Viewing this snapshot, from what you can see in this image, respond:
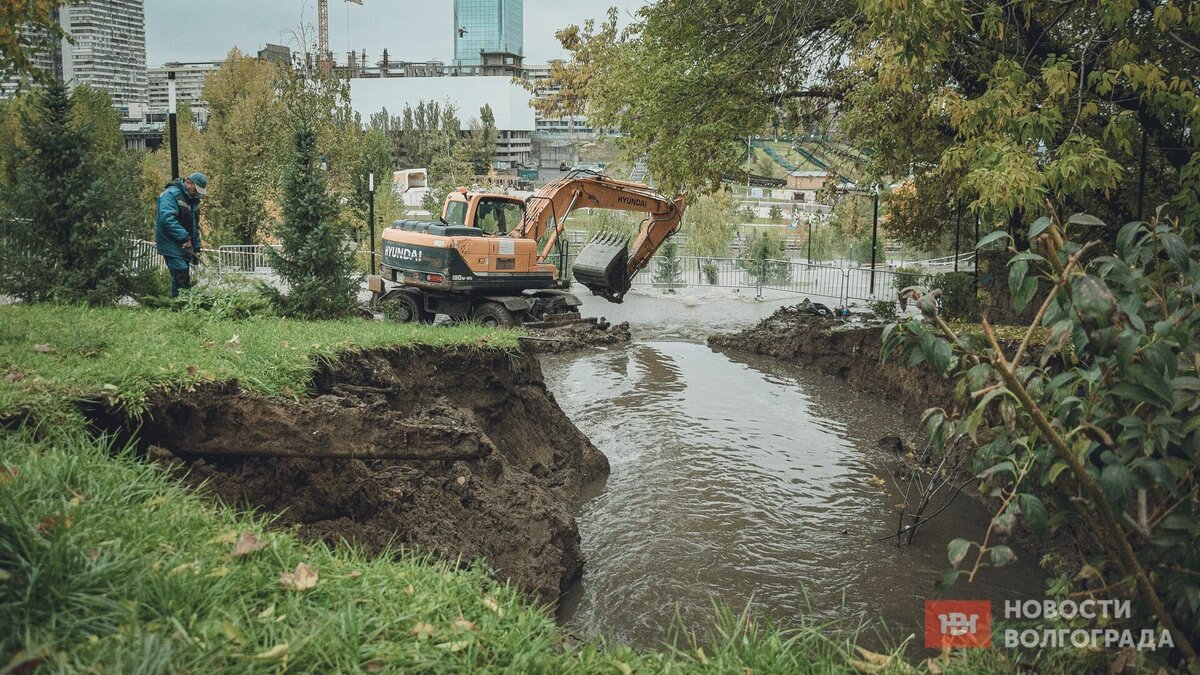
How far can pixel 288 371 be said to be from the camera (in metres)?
6.86

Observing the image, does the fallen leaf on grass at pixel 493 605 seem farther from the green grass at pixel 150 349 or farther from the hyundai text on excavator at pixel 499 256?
the hyundai text on excavator at pixel 499 256

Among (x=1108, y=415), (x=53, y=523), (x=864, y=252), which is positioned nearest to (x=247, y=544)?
(x=53, y=523)

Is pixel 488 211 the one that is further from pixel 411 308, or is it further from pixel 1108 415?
pixel 1108 415

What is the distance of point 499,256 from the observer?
17.7 meters

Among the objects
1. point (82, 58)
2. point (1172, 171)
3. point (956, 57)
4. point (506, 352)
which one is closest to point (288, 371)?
point (506, 352)

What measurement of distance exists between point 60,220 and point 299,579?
813cm

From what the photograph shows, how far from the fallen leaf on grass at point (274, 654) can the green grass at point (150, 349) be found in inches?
106

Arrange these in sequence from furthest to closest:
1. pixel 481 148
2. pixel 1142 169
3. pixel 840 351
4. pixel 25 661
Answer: pixel 481 148, pixel 840 351, pixel 1142 169, pixel 25 661

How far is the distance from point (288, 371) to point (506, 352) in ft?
10.2

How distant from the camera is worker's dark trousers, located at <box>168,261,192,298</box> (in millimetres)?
10859

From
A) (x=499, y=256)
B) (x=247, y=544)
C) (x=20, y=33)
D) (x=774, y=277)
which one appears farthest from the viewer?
(x=774, y=277)

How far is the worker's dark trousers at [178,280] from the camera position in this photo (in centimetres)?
1086

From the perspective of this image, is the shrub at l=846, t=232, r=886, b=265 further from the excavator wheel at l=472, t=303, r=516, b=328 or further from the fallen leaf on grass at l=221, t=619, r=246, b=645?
the fallen leaf on grass at l=221, t=619, r=246, b=645

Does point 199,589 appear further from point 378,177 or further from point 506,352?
point 378,177
